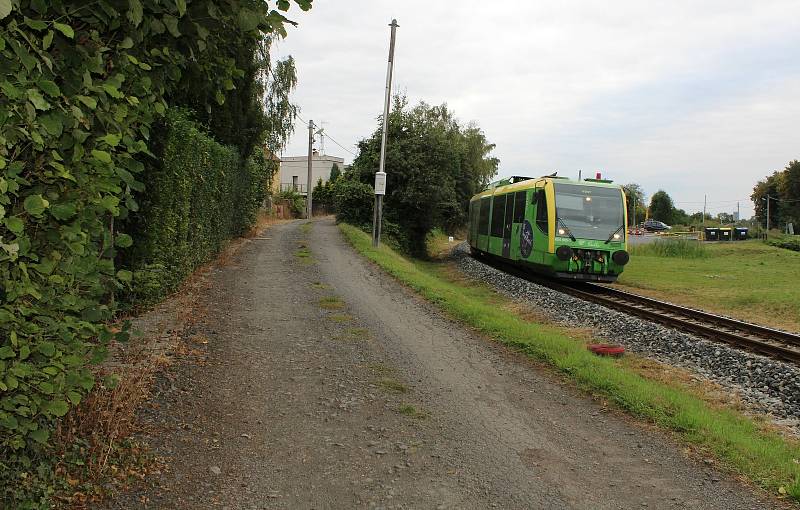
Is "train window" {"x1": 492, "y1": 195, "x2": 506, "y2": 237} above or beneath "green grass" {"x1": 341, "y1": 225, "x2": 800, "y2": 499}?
above

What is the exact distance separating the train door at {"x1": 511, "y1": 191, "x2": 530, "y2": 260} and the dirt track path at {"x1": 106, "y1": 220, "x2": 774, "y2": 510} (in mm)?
10225

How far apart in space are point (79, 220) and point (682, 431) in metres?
5.16

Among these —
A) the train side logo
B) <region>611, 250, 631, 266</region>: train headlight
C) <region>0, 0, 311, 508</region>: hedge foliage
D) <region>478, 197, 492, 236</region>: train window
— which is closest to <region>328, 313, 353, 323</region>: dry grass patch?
<region>0, 0, 311, 508</region>: hedge foliage

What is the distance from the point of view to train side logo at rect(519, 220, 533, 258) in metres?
18.2

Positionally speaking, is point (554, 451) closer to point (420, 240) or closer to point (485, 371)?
point (485, 371)

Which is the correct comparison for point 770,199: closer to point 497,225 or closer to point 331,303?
point 497,225

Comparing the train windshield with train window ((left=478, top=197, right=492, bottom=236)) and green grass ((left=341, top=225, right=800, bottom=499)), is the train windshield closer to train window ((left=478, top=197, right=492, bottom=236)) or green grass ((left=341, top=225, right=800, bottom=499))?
green grass ((left=341, top=225, right=800, bottom=499))

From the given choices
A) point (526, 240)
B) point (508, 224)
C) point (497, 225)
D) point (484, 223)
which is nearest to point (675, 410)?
point (526, 240)

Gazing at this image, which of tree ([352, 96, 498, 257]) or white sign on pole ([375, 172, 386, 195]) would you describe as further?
tree ([352, 96, 498, 257])

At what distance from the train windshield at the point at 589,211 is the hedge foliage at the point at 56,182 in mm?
13919

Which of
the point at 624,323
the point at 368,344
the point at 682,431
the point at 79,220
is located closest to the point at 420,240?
the point at 624,323

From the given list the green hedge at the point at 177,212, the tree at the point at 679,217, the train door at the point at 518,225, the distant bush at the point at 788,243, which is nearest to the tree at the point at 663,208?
the tree at the point at 679,217

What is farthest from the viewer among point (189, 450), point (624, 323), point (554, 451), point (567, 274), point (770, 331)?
point (567, 274)

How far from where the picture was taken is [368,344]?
8.57 meters
